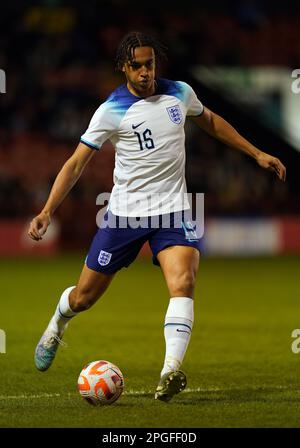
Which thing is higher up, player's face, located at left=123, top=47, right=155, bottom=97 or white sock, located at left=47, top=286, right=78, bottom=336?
player's face, located at left=123, top=47, right=155, bottom=97

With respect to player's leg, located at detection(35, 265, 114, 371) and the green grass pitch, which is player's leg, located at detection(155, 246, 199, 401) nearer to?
the green grass pitch

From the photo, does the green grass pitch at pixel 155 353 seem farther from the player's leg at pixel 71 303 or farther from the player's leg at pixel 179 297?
the player's leg at pixel 179 297

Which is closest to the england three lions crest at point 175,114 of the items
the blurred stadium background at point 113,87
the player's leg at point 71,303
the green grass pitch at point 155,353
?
the player's leg at point 71,303

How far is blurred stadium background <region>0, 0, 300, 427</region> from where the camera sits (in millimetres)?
13117

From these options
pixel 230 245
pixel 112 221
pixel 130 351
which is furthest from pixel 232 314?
pixel 230 245

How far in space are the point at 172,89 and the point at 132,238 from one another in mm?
1009

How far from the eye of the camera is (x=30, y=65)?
A: 79.7 ft

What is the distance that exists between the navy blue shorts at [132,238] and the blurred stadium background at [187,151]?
3601 millimetres

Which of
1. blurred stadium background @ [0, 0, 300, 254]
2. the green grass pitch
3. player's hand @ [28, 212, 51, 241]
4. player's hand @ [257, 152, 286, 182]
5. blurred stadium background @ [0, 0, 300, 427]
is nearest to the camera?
the green grass pitch

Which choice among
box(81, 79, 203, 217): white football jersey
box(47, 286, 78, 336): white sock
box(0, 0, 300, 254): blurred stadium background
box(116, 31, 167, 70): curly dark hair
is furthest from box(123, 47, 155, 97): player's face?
box(0, 0, 300, 254): blurred stadium background

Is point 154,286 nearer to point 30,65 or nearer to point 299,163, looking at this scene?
Answer: point 299,163

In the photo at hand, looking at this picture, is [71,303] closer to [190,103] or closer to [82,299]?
[82,299]

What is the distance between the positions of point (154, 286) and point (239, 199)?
827cm

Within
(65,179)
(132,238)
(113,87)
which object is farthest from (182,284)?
(113,87)
